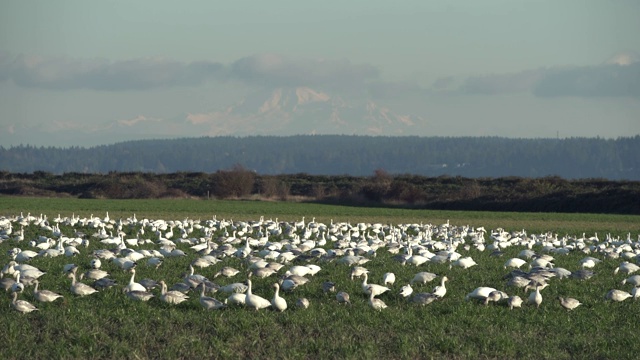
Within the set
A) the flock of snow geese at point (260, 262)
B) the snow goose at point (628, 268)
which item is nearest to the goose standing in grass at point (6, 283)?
the flock of snow geese at point (260, 262)

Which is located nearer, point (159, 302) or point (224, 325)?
point (224, 325)

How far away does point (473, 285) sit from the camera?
18.4 meters

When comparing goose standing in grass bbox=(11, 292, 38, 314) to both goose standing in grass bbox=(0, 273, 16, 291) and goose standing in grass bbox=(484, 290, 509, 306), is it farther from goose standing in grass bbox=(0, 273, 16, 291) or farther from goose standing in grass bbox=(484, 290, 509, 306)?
goose standing in grass bbox=(484, 290, 509, 306)

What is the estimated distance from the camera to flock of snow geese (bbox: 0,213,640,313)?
15822mm

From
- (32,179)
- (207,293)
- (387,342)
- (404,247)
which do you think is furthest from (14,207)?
(32,179)

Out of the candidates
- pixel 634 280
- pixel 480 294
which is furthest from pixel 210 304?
pixel 634 280

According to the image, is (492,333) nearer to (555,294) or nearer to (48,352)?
(555,294)

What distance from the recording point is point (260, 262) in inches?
791

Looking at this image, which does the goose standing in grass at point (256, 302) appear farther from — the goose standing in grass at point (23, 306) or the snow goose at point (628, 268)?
the snow goose at point (628, 268)

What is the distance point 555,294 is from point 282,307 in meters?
5.73

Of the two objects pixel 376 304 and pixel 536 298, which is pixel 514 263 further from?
pixel 376 304

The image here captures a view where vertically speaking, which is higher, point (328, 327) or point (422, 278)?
point (422, 278)

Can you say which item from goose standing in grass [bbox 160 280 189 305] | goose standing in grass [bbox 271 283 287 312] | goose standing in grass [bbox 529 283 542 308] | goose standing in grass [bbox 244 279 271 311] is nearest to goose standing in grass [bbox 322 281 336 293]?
goose standing in grass [bbox 271 283 287 312]

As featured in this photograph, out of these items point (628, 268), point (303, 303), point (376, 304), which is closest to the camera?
point (303, 303)
